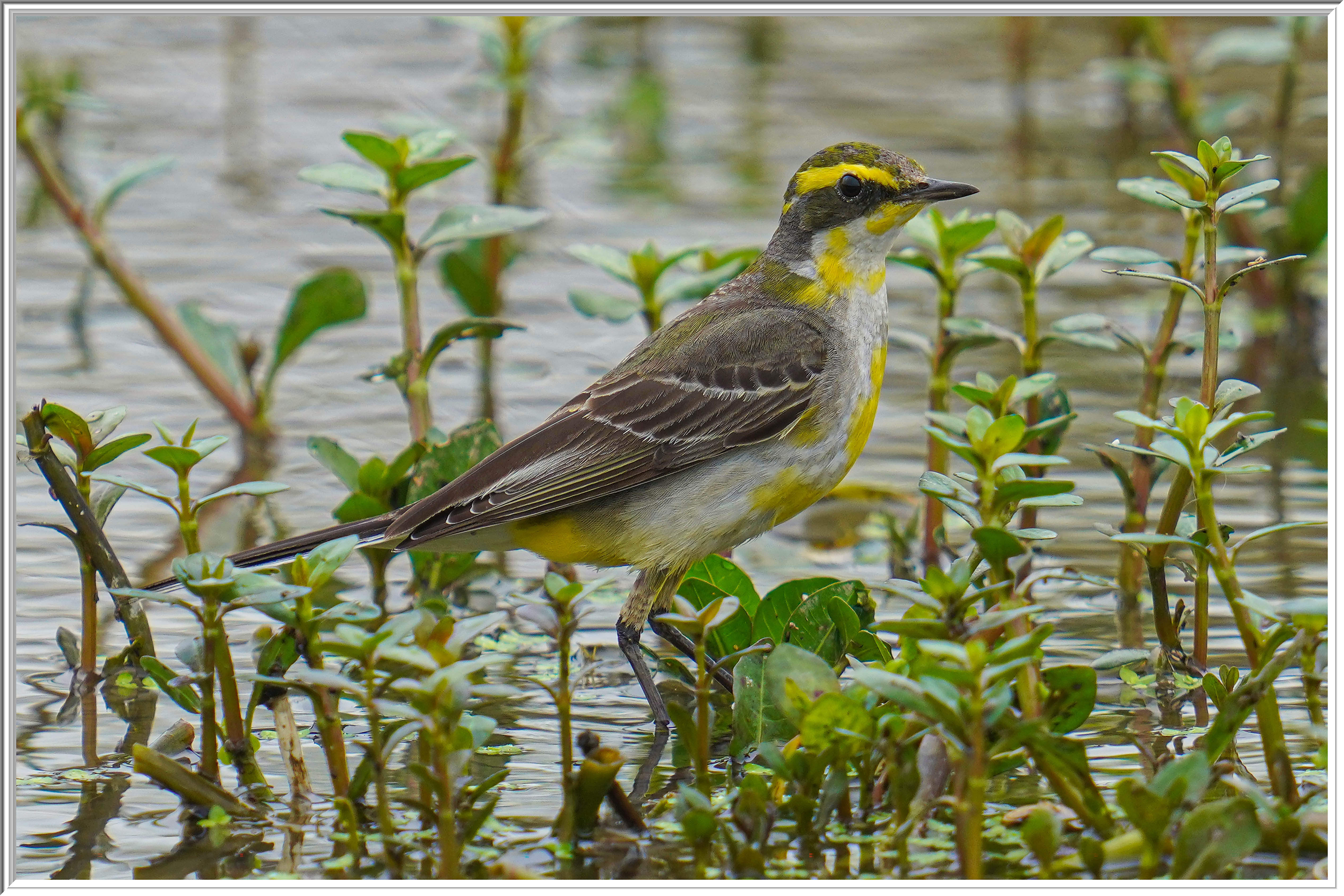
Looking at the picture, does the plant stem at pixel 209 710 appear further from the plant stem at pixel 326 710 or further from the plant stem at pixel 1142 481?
the plant stem at pixel 1142 481

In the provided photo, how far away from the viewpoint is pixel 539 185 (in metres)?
11.8

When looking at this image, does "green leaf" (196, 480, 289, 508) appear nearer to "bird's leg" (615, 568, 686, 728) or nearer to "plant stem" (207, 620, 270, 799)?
"plant stem" (207, 620, 270, 799)

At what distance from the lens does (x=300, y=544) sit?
546 cm

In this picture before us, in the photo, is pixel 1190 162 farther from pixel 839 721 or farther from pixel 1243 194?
pixel 839 721

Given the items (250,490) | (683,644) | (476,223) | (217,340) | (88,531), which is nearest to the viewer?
(250,490)

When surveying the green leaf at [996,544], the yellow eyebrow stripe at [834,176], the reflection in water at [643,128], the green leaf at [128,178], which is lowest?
the green leaf at [996,544]

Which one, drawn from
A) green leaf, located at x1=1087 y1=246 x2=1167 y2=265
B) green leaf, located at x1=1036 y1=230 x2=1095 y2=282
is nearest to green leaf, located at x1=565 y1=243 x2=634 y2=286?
green leaf, located at x1=1036 y1=230 x2=1095 y2=282

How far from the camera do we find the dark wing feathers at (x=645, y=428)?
5.64m

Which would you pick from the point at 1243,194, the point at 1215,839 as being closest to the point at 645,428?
the point at 1243,194

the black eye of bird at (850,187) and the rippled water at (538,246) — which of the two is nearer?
the rippled water at (538,246)

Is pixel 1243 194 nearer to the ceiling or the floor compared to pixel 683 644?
nearer to the ceiling

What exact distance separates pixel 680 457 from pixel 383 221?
5.35 ft

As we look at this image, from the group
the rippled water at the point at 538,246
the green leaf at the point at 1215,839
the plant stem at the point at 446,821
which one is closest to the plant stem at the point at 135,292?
the rippled water at the point at 538,246

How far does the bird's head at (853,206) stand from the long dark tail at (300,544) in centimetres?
198
